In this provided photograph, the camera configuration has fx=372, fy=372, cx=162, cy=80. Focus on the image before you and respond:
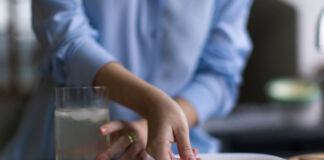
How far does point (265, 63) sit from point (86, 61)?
3.48 meters

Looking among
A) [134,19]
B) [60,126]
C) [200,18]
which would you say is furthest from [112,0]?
[60,126]

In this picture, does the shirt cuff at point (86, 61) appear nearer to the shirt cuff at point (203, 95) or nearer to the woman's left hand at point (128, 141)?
the woman's left hand at point (128, 141)

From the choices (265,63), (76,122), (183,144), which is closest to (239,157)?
(183,144)

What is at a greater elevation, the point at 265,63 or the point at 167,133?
the point at 167,133

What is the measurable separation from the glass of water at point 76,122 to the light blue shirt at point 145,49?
0.40ft

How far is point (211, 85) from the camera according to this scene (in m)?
0.82

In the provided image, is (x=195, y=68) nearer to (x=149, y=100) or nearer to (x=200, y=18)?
(x=200, y=18)

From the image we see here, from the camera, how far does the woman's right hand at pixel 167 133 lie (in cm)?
45

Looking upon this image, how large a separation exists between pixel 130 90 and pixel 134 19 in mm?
246

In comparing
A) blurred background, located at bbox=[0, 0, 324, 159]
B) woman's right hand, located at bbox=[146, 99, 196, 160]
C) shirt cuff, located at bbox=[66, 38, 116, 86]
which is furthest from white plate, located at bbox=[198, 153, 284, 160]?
blurred background, located at bbox=[0, 0, 324, 159]

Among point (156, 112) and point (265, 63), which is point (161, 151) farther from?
point (265, 63)

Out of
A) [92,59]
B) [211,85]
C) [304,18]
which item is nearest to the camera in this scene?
[92,59]

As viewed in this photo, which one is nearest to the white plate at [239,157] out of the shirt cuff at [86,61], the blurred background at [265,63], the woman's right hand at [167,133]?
the woman's right hand at [167,133]

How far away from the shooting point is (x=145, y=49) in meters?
0.78
